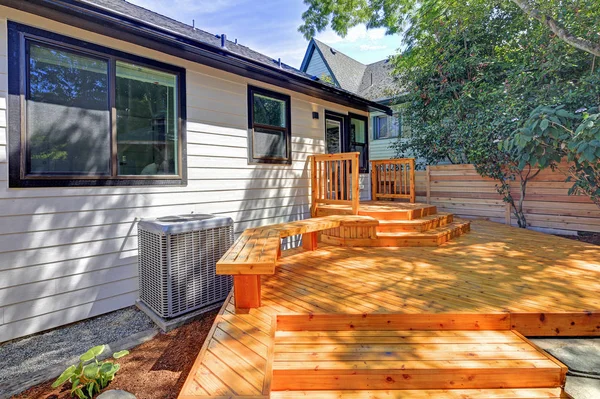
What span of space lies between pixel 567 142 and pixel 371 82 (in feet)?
30.6

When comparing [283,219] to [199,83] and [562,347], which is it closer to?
[199,83]

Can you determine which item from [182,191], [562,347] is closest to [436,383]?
[562,347]

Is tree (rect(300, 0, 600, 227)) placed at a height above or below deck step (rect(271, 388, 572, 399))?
above

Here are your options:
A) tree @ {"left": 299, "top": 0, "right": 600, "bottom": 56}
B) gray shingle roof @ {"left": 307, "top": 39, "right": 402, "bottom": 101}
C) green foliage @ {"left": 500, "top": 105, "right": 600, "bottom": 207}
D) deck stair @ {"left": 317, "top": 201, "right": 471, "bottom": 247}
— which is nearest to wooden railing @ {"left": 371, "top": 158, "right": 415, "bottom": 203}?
deck stair @ {"left": 317, "top": 201, "right": 471, "bottom": 247}

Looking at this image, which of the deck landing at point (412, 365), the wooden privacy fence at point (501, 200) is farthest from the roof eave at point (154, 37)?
the wooden privacy fence at point (501, 200)

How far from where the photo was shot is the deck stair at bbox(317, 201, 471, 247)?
4.23 meters

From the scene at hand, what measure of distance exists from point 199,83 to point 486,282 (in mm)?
4037

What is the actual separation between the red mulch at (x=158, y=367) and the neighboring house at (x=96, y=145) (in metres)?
0.99

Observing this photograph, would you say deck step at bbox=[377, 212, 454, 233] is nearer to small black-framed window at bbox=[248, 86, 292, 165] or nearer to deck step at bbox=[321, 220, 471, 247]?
deck step at bbox=[321, 220, 471, 247]

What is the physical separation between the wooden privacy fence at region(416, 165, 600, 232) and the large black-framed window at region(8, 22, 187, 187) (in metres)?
5.90

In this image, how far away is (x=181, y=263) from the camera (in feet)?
8.70

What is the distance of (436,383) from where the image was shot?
1593 mm

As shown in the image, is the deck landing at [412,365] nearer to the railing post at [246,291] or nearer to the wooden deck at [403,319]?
the wooden deck at [403,319]

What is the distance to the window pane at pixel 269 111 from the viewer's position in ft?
15.0
